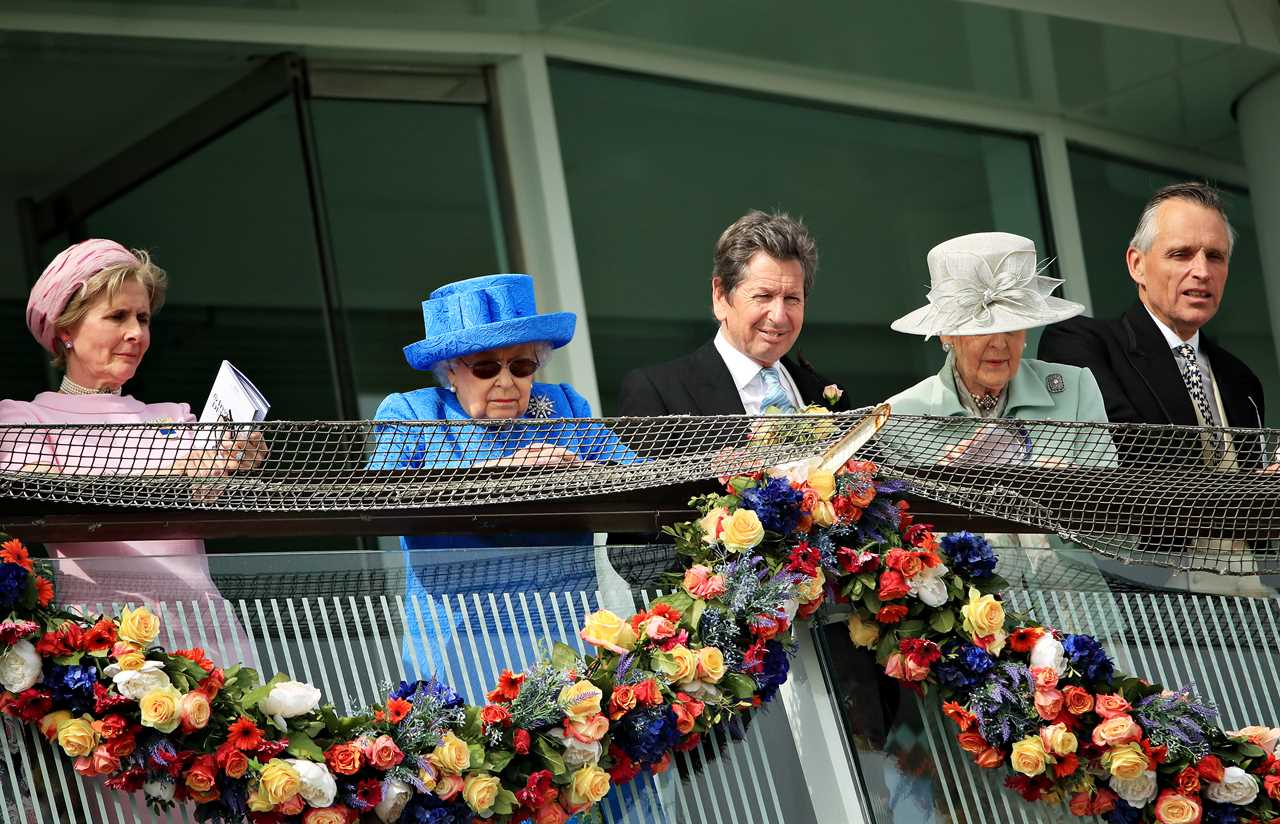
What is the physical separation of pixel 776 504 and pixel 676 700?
54 centimetres

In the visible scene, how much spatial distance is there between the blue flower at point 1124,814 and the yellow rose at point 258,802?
6.90 feet

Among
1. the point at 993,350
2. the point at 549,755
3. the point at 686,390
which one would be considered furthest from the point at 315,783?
the point at 993,350

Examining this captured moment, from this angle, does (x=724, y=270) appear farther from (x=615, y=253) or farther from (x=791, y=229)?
(x=615, y=253)

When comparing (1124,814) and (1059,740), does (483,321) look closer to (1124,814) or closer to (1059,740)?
(1059,740)

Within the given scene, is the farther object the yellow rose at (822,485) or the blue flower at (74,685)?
the yellow rose at (822,485)

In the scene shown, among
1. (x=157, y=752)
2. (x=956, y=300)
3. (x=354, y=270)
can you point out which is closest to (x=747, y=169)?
(x=354, y=270)

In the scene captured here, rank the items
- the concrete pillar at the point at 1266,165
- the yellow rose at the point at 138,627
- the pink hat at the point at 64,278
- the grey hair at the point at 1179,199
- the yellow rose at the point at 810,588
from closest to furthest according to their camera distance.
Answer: the yellow rose at the point at 138,627 → the yellow rose at the point at 810,588 → the pink hat at the point at 64,278 → the grey hair at the point at 1179,199 → the concrete pillar at the point at 1266,165

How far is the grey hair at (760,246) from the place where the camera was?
557cm

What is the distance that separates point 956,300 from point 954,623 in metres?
1.21

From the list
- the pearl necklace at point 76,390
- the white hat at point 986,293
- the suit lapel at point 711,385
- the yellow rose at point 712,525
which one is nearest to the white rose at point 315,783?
the yellow rose at point 712,525

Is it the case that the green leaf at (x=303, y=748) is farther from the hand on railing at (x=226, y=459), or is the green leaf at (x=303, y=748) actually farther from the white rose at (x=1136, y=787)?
the white rose at (x=1136, y=787)

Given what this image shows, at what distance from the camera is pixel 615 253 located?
34.9 ft

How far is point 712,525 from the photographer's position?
15.0 feet

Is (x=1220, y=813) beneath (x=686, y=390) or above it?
beneath
